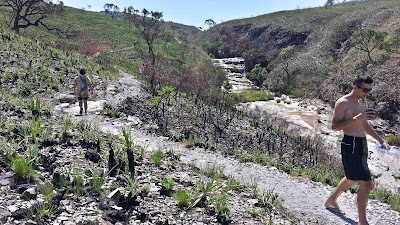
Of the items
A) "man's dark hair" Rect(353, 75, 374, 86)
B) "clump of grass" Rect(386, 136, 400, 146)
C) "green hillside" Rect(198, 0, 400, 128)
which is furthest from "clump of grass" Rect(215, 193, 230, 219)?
"green hillside" Rect(198, 0, 400, 128)

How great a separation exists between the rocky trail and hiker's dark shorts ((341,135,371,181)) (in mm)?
949

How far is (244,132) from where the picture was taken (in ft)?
42.8

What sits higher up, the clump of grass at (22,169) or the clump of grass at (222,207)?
the clump of grass at (22,169)

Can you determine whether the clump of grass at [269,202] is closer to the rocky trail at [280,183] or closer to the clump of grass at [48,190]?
the rocky trail at [280,183]

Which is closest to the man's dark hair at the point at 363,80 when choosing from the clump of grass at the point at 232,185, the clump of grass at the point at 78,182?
the clump of grass at the point at 232,185

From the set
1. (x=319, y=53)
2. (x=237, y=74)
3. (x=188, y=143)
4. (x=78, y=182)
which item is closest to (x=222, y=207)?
(x=78, y=182)

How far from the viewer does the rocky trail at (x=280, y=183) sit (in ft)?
14.9

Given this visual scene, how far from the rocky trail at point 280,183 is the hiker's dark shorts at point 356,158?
949mm

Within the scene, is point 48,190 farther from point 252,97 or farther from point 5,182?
point 252,97

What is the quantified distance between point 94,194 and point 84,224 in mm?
776

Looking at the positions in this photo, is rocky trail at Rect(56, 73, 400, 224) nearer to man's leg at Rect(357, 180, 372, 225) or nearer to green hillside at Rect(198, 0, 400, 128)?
man's leg at Rect(357, 180, 372, 225)

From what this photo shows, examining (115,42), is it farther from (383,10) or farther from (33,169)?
(383,10)

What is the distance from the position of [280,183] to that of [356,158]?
2.63 m

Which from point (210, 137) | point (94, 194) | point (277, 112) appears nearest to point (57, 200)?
point (94, 194)
